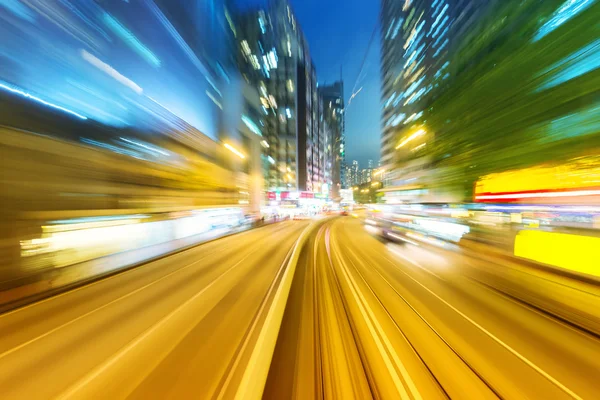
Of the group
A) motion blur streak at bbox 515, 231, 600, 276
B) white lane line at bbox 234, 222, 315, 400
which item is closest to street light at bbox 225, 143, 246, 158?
white lane line at bbox 234, 222, 315, 400

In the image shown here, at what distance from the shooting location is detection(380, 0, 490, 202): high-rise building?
49.8 feet

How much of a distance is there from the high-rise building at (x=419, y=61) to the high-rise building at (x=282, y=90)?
77.9ft

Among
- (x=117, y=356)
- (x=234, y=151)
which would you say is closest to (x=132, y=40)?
(x=234, y=151)

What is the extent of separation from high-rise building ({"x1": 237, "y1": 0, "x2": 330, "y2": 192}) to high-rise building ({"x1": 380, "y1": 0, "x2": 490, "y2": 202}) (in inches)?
935

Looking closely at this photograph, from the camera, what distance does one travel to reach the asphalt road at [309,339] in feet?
7.70

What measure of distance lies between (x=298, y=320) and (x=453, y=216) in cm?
1292

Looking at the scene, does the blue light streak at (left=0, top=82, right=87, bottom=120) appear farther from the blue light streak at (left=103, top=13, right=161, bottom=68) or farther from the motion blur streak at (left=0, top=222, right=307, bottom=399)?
the blue light streak at (left=103, top=13, right=161, bottom=68)

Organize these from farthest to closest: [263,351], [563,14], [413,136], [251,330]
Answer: [413,136] → [563,14] → [251,330] → [263,351]

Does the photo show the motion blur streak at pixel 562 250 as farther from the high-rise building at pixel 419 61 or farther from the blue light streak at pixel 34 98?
the blue light streak at pixel 34 98

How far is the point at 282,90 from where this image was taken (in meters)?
56.0

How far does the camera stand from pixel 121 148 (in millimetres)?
10805

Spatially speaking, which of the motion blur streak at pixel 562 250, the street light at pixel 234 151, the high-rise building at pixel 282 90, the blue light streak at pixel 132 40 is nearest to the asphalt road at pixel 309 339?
the motion blur streak at pixel 562 250

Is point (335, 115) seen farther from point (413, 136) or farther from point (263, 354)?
point (263, 354)

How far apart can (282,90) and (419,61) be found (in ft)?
123
